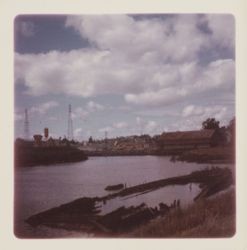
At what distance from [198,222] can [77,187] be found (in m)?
0.48

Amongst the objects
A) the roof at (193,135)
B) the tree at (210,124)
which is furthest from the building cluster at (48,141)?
the tree at (210,124)

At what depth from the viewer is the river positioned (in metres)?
1.88

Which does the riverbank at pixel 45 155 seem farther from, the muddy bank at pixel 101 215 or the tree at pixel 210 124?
the tree at pixel 210 124

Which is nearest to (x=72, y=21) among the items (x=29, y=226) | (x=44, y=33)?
(x=44, y=33)

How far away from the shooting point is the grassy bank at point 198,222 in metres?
1.87

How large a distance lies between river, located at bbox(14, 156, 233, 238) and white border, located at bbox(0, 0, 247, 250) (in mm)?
38

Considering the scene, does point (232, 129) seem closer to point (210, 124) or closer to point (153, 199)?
point (210, 124)

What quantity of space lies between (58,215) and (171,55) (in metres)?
0.74

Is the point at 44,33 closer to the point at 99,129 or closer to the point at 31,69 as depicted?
the point at 31,69

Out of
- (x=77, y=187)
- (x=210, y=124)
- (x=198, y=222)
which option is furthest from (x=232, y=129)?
(x=77, y=187)

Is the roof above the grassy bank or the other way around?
above

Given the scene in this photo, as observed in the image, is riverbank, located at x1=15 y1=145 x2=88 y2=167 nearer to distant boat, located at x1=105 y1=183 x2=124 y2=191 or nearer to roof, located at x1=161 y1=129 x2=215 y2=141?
distant boat, located at x1=105 y1=183 x2=124 y2=191

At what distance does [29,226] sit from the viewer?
6.17ft

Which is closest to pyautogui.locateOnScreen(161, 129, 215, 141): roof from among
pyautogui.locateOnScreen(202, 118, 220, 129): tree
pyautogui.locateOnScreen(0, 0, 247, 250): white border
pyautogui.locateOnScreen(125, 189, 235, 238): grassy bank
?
pyautogui.locateOnScreen(202, 118, 220, 129): tree
